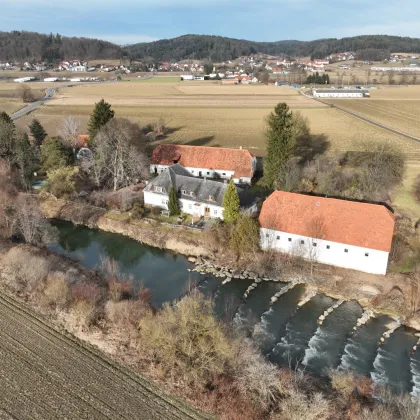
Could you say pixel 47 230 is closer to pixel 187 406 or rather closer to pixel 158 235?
pixel 158 235

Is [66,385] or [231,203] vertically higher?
[231,203]

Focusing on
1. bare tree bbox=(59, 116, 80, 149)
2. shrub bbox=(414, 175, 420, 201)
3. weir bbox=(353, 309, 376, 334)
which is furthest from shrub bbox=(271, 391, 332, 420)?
bare tree bbox=(59, 116, 80, 149)

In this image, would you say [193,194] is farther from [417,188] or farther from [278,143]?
[417,188]

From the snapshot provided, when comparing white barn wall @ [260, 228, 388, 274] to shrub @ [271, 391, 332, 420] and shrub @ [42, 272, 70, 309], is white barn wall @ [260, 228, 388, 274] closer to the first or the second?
shrub @ [271, 391, 332, 420]

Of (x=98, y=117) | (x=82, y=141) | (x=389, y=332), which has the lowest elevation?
(x=389, y=332)

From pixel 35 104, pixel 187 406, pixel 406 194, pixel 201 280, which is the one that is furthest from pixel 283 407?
pixel 35 104

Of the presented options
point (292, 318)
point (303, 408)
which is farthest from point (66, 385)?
point (292, 318)
